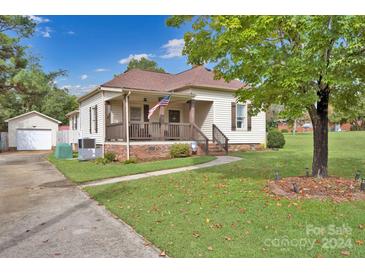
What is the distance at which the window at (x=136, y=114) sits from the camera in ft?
55.1

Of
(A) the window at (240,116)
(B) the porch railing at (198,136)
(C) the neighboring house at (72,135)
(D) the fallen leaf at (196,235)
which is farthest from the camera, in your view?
(C) the neighboring house at (72,135)

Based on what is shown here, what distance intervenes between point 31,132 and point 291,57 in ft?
96.7

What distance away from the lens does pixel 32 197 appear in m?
7.04

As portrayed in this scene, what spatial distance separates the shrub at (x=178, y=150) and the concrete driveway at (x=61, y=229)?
738cm

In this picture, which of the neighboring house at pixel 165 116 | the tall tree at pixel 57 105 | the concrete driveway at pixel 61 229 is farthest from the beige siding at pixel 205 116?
the tall tree at pixel 57 105

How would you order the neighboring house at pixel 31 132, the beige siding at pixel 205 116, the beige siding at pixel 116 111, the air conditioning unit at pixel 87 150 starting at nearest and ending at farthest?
the air conditioning unit at pixel 87 150, the beige siding at pixel 116 111, the beige siding at pixel 205 116, the neighboring house at pixel 31 132

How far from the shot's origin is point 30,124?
2900 centimetres

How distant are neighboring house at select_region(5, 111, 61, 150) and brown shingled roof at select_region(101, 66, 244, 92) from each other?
15.4m

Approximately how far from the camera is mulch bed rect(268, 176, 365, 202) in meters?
5.64

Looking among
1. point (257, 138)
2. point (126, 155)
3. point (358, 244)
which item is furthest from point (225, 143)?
point (358, 244)

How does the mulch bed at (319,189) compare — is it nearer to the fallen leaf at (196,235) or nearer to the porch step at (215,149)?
the fallen leaf at (196,235)

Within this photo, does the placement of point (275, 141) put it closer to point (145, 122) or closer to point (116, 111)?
point (145, 122)

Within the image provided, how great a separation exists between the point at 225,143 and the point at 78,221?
1232 cm
